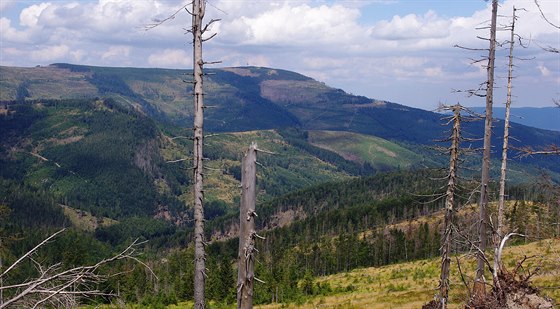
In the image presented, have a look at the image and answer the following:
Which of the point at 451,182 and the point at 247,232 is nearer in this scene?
the point at 247,232

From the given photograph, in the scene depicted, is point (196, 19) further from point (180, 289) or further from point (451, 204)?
point (180, 289)

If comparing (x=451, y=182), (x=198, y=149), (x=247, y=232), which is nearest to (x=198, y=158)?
(x=198, y=149)

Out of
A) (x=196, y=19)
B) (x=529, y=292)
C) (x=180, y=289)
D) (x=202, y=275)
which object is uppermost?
(x=196, y=19)

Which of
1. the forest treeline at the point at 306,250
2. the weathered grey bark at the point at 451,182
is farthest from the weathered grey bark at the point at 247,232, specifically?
the weathered grey bark at the point at 451,182

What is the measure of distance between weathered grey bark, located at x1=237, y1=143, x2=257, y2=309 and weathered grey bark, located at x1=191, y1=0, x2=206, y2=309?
4473 mm

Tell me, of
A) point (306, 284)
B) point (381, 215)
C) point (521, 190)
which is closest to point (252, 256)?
point (306, 284)

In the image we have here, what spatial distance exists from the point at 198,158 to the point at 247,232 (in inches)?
198

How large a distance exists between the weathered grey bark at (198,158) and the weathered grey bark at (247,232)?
4.47m

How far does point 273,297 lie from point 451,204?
46.8 meters

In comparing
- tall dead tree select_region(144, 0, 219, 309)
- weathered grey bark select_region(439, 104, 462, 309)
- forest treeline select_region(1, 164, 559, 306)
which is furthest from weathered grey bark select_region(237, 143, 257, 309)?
weathered grey bark select_region(439, 104, 462, 309)

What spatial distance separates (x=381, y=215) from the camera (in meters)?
160

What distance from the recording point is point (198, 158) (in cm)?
1484

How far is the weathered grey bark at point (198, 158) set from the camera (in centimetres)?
1467

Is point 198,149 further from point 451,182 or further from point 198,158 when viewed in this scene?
point 451,182
